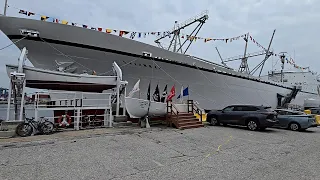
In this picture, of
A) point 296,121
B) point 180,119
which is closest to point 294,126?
point 296,121

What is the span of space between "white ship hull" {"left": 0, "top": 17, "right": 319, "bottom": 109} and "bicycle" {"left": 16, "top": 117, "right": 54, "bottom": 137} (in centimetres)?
518

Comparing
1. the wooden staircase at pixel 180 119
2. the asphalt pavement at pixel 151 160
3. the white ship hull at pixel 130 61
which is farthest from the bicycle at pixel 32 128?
the wooden staircase at pixel 180 119

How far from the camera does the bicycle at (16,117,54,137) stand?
24.0 feet

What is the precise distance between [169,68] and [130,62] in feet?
10.6

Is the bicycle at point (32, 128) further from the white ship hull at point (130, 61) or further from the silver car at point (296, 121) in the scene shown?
the silver car at point (296, 121)

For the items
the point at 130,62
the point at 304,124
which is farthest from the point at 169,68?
the point at 304,124

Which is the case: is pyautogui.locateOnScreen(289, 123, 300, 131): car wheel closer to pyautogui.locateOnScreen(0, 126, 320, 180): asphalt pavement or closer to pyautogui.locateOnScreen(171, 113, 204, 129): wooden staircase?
pyautogui.locateOnScreen(0, 126, 320, 180): asphalt pavement

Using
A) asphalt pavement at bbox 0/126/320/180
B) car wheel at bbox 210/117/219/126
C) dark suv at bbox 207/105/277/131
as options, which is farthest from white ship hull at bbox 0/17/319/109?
asphalt pavement at bbox 0/126/320/180

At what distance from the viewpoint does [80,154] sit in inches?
200

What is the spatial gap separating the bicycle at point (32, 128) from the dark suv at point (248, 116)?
28.3ft

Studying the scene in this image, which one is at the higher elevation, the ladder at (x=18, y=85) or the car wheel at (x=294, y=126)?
the ladder at (x=18, y=85)

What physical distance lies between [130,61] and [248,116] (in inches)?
314

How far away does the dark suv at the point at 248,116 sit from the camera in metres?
10.0

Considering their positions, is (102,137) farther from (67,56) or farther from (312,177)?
(67,56)
